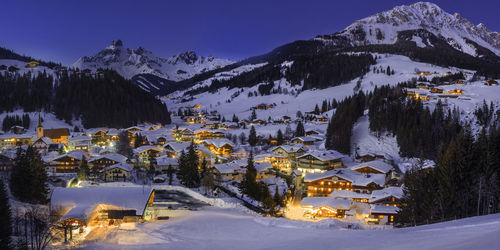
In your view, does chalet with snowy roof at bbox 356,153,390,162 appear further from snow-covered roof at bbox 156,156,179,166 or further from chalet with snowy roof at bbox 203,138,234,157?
snow-covered roof at bbox 156,156,179,166

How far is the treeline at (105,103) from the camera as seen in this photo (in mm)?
93188

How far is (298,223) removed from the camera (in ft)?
81.6

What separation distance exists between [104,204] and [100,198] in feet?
4.16

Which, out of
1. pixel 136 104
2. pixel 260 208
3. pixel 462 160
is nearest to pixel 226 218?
pixel 260 208

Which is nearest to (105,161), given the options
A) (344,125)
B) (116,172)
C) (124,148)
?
(116,172)

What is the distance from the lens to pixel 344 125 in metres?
68.3

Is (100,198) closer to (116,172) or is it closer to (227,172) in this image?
(116,172)

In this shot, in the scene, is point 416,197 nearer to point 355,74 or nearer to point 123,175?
point 123,175

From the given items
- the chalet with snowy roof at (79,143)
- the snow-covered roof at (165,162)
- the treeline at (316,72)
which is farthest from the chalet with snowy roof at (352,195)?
the treeline at (316,72)

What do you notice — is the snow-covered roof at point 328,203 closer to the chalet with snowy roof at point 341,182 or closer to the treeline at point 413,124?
the chalet with snowy roof at point 341,182

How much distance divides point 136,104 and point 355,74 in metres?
94.2

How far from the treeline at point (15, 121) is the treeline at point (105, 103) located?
9609 mm

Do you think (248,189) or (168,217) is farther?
(248,189)

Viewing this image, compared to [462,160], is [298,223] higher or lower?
lower
